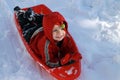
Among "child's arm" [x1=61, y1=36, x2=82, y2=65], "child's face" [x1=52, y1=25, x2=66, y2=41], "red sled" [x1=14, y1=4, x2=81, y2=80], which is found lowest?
"red sled" [x1=14, y1=4, x2=81, y2=80]

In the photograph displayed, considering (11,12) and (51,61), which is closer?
(51,61)

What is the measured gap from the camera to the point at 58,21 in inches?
109

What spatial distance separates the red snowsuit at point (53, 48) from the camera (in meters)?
2.79

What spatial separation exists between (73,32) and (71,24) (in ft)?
0.49

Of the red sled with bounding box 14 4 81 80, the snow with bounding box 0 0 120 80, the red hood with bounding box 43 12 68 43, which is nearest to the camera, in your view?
the red hood with bounding box 43 12 68 43

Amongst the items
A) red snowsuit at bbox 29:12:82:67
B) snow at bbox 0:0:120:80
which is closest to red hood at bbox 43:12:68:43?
red snowsuit at bbox 29:12:82:67

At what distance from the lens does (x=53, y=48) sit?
2928 millimetres

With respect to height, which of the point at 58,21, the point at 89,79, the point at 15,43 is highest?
the point at 58,21

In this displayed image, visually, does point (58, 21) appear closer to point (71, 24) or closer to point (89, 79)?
point (89, 79)

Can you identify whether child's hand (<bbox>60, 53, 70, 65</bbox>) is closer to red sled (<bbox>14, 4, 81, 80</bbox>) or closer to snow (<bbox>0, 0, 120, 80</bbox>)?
red sled (<bbox>14, 4, 81, 80</bbox>)

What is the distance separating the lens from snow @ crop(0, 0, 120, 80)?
3.04 meters

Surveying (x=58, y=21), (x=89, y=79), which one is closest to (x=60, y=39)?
(x=58, y=21)

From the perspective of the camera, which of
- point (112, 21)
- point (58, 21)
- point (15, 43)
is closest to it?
point (58, 21)

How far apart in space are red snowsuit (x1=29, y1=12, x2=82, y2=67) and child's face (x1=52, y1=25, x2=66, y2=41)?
0.03 meters
